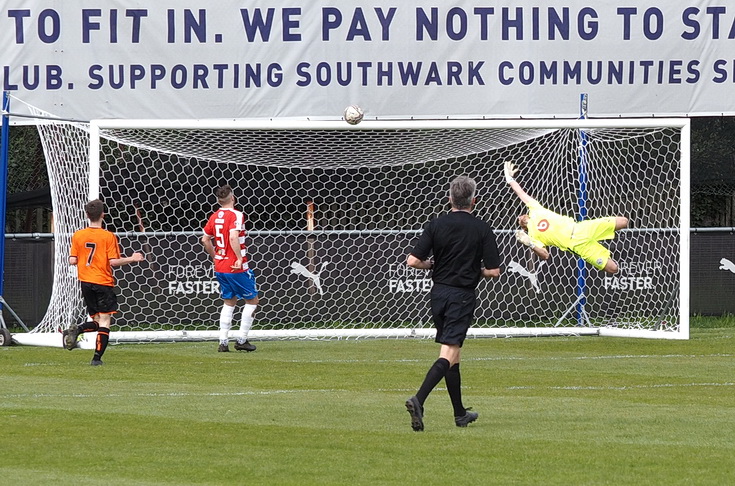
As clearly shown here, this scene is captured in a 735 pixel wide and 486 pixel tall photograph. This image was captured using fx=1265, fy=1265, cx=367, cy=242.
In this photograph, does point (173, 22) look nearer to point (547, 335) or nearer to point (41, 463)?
→ point (547, 335)

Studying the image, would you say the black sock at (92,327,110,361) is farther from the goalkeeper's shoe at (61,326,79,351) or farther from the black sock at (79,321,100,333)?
the goalkeeper's shoe at (61,326,79,351)

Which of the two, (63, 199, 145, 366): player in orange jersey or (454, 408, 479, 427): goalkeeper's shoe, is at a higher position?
(63, 199, 145, 366): player in orange jersey

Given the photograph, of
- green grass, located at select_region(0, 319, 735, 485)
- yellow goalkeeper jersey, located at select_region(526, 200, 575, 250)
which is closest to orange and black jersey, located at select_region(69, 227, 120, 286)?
green grass, located at select_region(0, 319, 735, 485)

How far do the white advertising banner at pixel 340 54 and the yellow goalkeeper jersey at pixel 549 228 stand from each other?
6.10m

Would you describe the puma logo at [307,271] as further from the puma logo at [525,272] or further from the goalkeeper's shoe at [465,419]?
the goalkeeper's shoe at [465,419]

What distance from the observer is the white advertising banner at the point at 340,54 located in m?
19.4

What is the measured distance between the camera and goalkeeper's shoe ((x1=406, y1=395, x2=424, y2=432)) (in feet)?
28.4

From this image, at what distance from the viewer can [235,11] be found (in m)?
19.6

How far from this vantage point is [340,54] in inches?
773

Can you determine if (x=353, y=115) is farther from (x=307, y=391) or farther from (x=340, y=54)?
(x=307, y=391)

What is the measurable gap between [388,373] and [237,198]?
8093 mm

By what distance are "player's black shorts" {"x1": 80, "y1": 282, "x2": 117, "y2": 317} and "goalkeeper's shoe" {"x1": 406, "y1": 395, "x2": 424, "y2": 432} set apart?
19.8 feet

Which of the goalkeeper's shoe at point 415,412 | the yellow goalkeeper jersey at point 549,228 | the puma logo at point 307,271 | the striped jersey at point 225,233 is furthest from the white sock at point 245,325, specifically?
the goalkeeper's shoe at point 415,412

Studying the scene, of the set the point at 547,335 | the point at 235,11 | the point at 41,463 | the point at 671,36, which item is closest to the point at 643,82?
the point at 671,36
